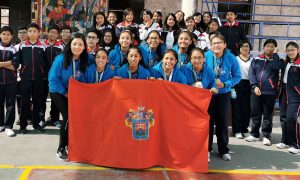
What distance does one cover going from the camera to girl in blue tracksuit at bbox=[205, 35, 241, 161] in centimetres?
536

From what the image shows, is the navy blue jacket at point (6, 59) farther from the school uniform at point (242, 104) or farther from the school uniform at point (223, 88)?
the school uniform at point (242, 104)

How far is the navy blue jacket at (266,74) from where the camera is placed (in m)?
6.39

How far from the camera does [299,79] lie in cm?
595

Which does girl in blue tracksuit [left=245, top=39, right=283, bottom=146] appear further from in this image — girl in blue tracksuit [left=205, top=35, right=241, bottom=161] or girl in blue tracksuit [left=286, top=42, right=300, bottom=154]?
girl in blue tracksuit [left=205, top=35, right=241, bottom=161]

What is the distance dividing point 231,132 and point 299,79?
1806 mm

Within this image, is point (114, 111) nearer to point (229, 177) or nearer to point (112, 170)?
point (112, 170)

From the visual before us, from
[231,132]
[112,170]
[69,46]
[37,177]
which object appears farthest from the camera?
[231,132]

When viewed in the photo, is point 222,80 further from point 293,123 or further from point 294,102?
point 293,123

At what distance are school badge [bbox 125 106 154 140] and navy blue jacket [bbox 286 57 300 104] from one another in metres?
2.68

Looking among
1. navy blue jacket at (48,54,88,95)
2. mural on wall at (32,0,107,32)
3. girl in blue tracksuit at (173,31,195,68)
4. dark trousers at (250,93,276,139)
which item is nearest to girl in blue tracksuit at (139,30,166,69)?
girl in blue tracksuit at (173,31,195,68)

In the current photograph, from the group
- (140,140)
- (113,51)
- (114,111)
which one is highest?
(113,51)

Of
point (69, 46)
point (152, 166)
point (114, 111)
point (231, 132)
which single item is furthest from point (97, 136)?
point (231, 132)

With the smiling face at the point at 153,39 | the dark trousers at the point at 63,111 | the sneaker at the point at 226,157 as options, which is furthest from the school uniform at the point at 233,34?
the dark trousers at the point at 63,111

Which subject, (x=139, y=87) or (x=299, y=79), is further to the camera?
(x=299, y=79)
